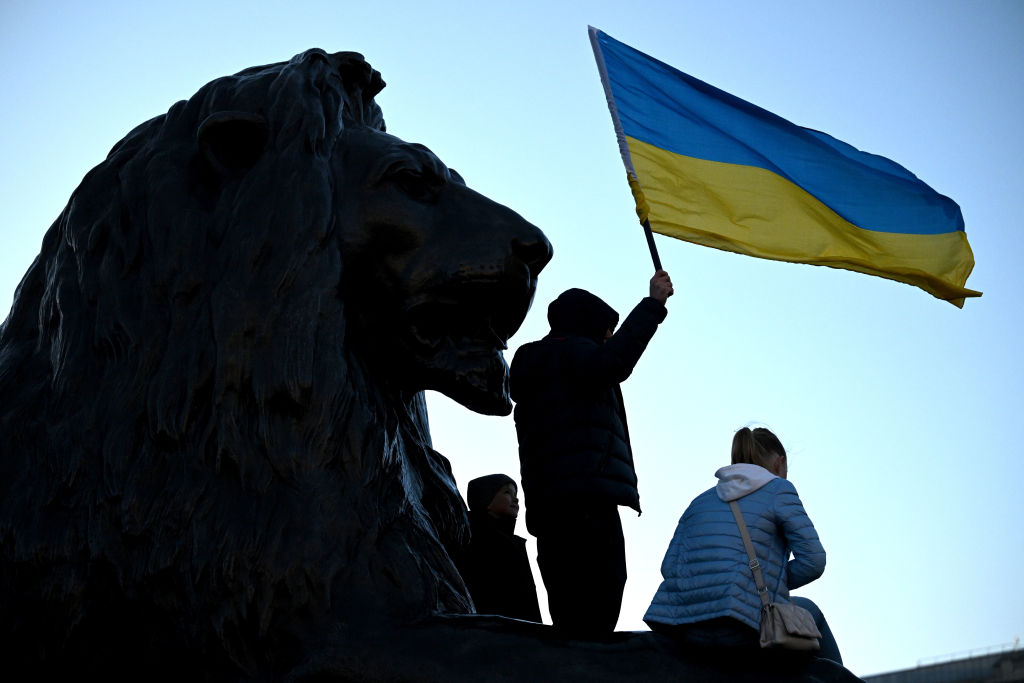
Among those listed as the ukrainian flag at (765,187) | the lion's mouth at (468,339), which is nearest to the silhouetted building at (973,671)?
the ukrainian flag at (765,187)

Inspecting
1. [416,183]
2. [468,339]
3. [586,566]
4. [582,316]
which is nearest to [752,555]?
[586,566]

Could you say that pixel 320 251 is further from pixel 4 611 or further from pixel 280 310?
pixel 4 611

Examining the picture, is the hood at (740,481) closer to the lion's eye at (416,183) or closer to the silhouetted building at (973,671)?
the lion's eye at (416,183)

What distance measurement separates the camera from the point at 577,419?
16.1 feet

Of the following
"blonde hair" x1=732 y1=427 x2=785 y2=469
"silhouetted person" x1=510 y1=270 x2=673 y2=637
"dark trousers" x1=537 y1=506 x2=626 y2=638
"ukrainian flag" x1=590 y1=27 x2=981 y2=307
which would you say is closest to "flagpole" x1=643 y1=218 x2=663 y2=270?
"ukrainian flag" x1=590 y1=27 x2=981 y2=307

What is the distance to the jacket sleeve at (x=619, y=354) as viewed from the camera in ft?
15.9

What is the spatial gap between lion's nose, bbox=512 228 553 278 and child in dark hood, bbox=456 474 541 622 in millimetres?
1672

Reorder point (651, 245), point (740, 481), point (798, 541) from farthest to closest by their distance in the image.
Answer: point (651, 245)
point (740, 481)
point (798, 541)

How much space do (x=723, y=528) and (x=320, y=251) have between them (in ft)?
5.66

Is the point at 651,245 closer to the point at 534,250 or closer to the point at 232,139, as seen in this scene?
the point at 534,250

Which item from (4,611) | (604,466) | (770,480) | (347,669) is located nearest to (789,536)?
(770,480)

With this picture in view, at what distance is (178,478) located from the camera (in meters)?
3.28

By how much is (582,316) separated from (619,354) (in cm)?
56

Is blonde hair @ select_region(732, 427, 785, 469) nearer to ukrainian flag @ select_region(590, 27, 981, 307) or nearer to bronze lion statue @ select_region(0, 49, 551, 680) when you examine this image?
ukrainian flag @ select_region(590, 27, 981, 307)
